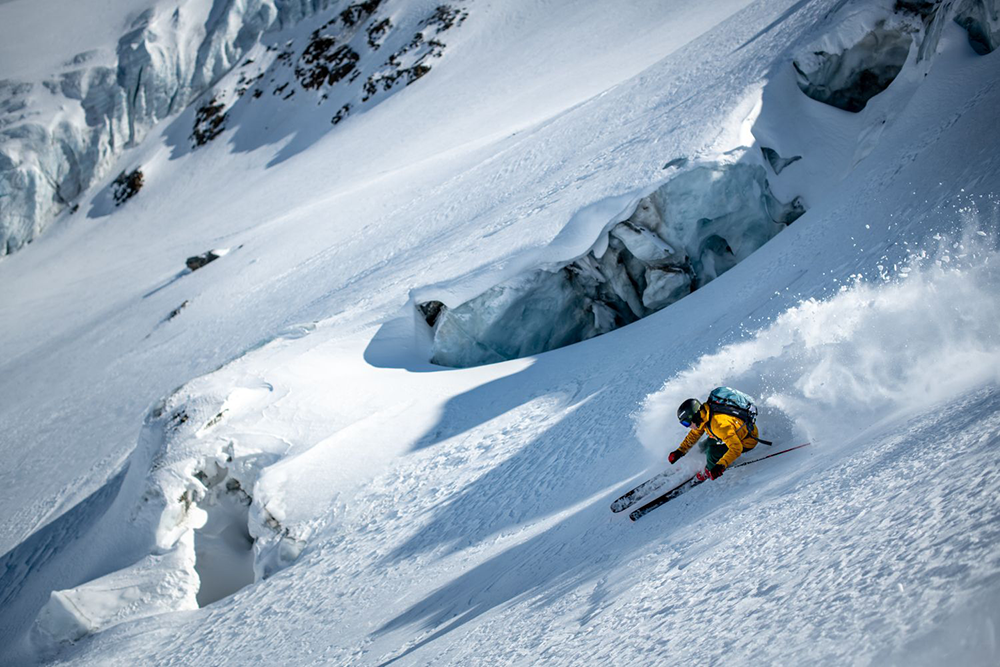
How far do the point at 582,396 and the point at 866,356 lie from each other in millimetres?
3328

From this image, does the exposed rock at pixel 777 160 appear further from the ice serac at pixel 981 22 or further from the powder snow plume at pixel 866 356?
the powder snow plume at pixel 866 356

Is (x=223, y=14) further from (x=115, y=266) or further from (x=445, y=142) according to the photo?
(x=445, y=142)

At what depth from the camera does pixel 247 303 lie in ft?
49.6

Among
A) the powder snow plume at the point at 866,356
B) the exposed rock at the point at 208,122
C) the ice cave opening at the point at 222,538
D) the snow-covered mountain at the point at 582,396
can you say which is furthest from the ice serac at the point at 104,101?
the powder snow plume at the point at 866,356

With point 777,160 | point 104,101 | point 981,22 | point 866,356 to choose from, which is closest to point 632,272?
point 777,160

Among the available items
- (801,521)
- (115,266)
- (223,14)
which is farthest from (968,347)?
(223,14)

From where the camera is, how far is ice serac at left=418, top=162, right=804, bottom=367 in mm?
9773

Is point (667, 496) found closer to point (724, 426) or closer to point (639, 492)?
point (639, 492)

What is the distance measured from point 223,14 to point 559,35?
2147cm

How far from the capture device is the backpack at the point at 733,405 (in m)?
5.34

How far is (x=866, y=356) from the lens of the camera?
561 centimetres

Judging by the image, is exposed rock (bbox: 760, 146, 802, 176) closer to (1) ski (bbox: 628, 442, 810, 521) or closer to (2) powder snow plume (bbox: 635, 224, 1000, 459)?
(2) powder snow plume (bbox: 635, 224, 1000, 459)

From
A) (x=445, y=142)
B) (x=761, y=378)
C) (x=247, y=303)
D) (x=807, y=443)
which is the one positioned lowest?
(x=807, y=443)

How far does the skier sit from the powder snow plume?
0.46 m
